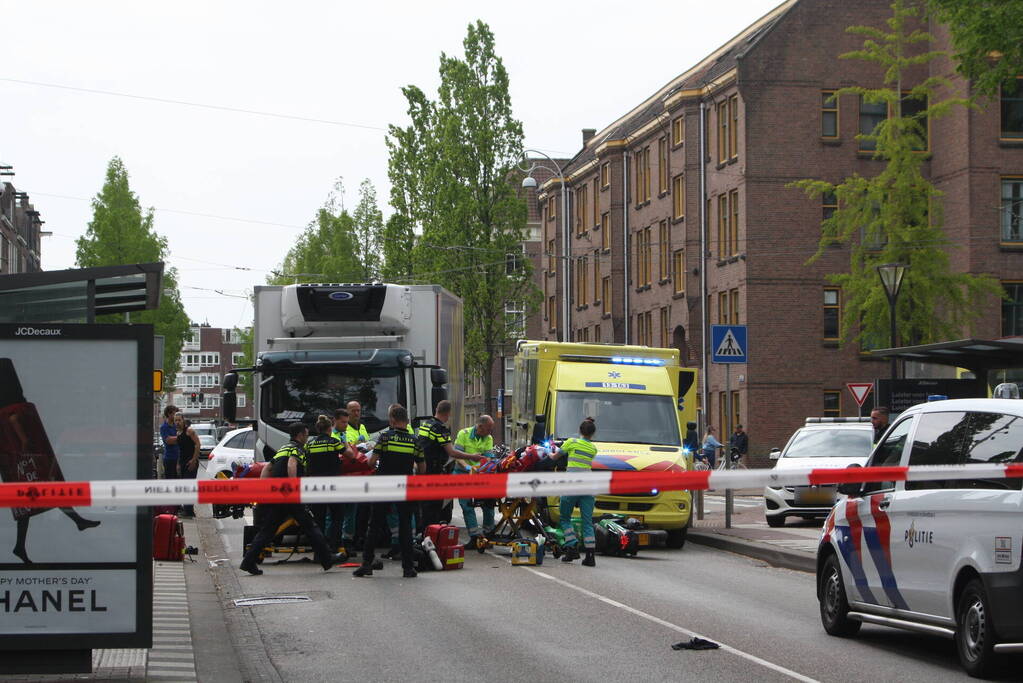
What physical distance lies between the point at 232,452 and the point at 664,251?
117 feet

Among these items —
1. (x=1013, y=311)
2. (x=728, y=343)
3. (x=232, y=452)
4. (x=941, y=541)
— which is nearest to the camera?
(x=941, y=541)

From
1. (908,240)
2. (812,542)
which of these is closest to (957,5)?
(812,542)

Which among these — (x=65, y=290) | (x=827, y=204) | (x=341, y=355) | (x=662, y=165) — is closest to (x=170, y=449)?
(x=341, y=355)

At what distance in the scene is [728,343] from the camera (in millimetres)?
25781

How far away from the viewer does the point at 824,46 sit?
180 ft

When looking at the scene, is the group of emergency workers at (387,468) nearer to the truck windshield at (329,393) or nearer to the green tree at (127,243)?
the truck windshield at (329,393)

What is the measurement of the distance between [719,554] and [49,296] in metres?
12.7

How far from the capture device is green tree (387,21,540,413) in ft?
209

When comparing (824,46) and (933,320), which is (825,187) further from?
(824,46)

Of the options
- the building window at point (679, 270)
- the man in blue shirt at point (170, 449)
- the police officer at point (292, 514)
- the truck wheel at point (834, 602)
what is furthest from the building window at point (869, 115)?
the truck wheel at point (834, 602)

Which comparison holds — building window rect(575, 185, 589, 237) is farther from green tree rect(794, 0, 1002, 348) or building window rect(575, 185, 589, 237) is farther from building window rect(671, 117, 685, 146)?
green tree rect(794, 0, 1002, 348)

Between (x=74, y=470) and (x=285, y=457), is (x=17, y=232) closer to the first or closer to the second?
(x=285, y=457)

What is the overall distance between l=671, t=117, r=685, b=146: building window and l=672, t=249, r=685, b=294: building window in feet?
14.1

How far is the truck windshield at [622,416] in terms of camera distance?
23.3 metres
